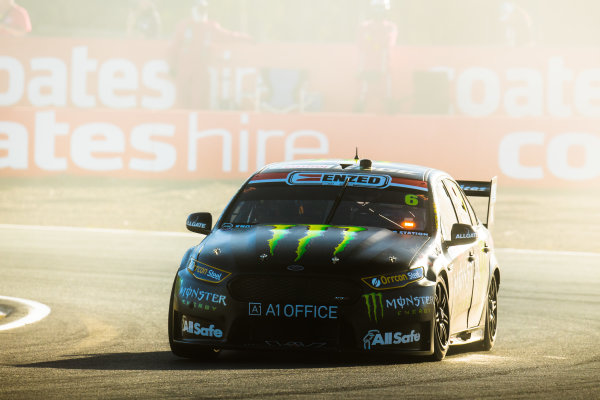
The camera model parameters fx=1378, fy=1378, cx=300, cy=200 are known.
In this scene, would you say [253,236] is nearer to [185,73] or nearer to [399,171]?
[399,171]

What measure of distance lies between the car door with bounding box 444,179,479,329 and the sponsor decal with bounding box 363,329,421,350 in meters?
0.86

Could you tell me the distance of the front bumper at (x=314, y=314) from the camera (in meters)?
8.27

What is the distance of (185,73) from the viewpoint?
30.2 meters

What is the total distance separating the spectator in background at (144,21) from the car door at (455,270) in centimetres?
2326

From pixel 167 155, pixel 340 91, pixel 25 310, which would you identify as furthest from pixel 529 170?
pixel 25 310

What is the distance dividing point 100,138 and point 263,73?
446 cm

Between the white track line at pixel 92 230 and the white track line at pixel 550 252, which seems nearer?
the white track line at pixel 550 252

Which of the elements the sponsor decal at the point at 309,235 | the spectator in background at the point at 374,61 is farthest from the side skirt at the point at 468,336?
the spectator in background at the point at 374,61

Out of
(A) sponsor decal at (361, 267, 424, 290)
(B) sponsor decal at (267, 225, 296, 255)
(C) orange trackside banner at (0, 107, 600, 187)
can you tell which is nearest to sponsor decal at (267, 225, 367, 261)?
(B) sponsor decal at (267, 225, 296, 255)

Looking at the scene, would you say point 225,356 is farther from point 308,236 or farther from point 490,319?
point 490,319

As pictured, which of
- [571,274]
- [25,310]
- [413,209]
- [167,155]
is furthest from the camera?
[167,155]

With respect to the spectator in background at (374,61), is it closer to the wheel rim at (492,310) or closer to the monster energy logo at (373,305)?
the wheel rim at (492,310)

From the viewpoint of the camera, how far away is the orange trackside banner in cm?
2797

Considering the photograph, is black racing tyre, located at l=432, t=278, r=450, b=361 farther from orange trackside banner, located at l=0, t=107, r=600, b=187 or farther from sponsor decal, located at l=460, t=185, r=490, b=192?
orange trackside banner, located at l=0, t=107, r=600, b=187
